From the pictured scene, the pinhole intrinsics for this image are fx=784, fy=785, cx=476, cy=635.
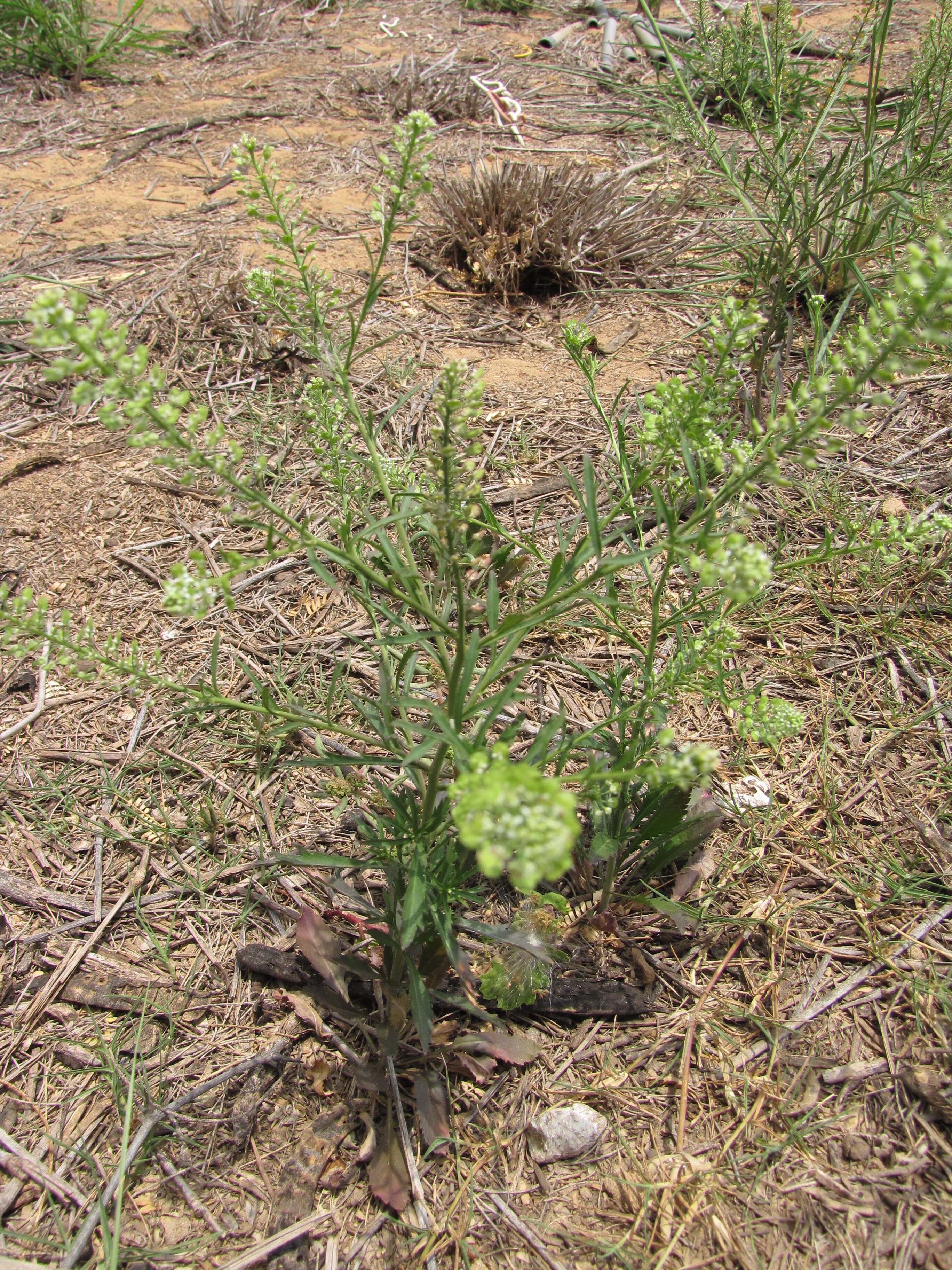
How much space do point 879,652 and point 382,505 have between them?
1863 millimetres

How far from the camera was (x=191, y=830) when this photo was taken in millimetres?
2322

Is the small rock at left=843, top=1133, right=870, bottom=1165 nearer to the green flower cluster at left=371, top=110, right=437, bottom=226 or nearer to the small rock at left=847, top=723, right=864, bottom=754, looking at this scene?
the small rock at left=847, top=723, right=864, bottom=754

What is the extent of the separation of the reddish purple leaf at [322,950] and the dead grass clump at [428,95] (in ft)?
18.3

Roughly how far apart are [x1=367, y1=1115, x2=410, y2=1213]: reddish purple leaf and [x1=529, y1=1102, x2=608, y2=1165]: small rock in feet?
0.96

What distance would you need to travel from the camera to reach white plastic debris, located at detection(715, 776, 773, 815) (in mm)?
2338

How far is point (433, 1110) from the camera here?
72.1 inches

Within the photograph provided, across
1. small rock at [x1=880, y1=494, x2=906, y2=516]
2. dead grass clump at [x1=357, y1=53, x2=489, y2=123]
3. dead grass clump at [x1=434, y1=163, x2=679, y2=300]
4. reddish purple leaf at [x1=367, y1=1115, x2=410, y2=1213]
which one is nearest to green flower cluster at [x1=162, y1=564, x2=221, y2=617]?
reddish purple leaf at [x1=367, y1=1115, x2=410, y2=1213]

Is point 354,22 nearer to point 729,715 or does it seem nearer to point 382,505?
point 382,505

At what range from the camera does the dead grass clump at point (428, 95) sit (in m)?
5.62

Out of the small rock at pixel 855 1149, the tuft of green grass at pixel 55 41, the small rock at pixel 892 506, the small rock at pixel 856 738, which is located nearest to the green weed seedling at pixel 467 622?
the small rock at pixel 856 738

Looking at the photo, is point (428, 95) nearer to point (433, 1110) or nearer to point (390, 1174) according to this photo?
point (433, 1110)

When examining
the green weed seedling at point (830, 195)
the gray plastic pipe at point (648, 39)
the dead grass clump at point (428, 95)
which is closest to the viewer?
the green weed seedling at point (830, 195)

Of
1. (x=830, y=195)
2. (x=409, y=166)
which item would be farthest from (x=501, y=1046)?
(x=830, y=195)

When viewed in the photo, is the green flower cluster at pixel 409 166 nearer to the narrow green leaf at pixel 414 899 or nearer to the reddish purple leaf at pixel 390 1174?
the narrow green leaf at pixel 414 899
